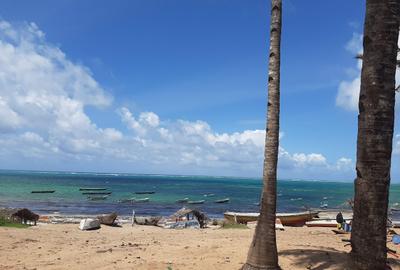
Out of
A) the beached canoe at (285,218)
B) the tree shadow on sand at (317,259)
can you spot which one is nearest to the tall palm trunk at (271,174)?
the tree shadow on sand at (317,259)

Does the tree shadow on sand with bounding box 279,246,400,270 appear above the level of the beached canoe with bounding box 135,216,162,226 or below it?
above

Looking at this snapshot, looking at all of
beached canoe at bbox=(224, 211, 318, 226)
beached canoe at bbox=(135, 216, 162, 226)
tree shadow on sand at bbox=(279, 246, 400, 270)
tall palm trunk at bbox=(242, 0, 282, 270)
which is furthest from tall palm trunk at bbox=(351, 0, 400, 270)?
beached canoe at bbox=(224, 211, 318, 226)

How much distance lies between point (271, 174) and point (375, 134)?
15.0ft

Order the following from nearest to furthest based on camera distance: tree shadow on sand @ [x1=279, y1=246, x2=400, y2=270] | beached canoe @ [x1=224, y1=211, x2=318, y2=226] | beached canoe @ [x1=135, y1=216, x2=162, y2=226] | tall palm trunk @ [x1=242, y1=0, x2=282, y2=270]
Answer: tall palm trunk @ [x1=242, y1=0, x2=282, y2=270], tree shadow on sand @ [x1=279, y1=246, x2=400, y2=270], beached canoe @ [x1=135, y1=216, x2=162, y2=226], beached canoe @ [x1=224, y1=211, x2=318, y2=226]

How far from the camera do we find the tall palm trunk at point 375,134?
452cm

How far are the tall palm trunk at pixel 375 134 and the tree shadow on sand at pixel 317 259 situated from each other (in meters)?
4.56

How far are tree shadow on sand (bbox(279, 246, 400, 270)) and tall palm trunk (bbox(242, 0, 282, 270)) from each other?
0.94 meters

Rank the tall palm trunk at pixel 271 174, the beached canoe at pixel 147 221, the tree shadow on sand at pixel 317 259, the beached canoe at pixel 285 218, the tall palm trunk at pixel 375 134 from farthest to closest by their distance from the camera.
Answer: the beached canoe at pixel 285 218
the beached canoe at pixel 147 221
the tree shadow on sand at pixel 317 259
the tall palm trunk at pixel 271 174
the tall palm trunk at pixel 375 134

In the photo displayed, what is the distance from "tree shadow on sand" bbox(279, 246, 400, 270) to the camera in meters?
9.19

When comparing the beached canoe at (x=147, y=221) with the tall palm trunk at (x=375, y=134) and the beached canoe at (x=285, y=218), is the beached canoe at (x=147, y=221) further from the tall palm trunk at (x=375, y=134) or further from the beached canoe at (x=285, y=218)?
the tall palm trunk at (x=375, y=134)

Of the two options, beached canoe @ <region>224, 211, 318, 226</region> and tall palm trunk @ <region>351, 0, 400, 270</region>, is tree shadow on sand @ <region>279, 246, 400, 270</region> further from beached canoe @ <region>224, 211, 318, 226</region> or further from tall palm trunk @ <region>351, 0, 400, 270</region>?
beached canoe @ <region>224, 211, 318, 226</region>

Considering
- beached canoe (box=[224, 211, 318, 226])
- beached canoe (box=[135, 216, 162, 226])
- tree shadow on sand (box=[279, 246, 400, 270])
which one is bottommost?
beached canoe (box=[135, 216, 162, 226])

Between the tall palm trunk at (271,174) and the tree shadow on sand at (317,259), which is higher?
the tall palm trunk at (271,174)

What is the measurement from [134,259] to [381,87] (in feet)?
27.4
